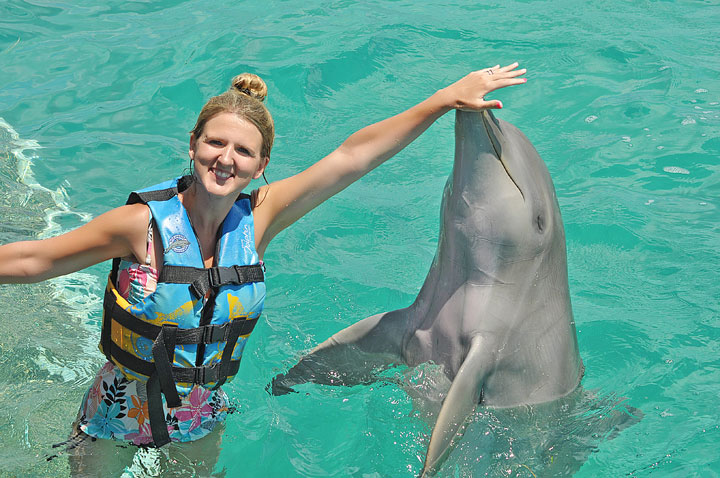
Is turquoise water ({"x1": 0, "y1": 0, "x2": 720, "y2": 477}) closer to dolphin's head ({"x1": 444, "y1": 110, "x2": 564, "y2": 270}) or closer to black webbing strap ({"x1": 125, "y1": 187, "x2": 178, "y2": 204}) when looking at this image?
dolphin's head ({"x1": 444, "y1": 110, "x2": 564, "y2": 270})

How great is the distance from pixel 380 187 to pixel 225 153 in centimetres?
505

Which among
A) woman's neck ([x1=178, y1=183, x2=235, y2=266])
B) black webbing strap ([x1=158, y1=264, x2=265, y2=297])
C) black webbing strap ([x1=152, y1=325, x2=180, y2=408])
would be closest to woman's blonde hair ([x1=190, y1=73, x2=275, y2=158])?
woman's neck ([x1=178, y1=183, x2=235, y2=266])

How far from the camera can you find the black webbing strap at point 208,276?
3.94 metres

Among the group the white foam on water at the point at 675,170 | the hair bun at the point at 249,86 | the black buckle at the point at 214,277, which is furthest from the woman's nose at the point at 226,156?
the white foam on water at the point at 675,170

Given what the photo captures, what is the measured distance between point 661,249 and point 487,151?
4171 millimetres

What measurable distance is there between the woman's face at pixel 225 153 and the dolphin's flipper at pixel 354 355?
1392mm

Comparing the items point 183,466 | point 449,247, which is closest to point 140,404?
point 183,466

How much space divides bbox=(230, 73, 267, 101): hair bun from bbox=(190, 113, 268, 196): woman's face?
16cm

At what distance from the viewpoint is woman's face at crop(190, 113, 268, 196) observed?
3.90 m

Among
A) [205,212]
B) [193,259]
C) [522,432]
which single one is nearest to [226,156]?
[205,212]

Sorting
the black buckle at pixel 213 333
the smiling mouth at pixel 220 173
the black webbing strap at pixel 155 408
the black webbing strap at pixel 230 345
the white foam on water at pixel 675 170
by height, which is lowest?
the white foam on water at pixel 675 170

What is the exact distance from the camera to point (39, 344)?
6262 mm

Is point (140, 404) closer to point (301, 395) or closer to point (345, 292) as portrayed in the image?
point (301, 395)

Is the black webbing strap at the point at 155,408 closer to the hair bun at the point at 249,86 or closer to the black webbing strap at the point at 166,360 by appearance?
the black webbing strap at the point at 166,360
